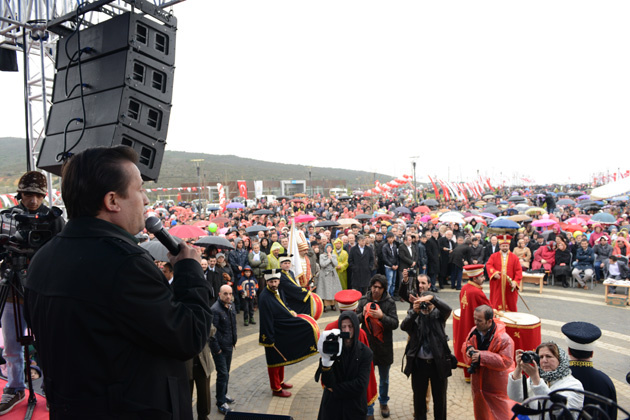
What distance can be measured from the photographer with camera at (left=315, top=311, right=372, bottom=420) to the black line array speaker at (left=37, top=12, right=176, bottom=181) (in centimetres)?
243

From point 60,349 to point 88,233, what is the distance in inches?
16.1

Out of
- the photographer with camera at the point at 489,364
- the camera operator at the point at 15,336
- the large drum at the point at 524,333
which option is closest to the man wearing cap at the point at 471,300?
the large drum at the point at 524,333

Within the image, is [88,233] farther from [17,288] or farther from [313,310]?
[313,310]

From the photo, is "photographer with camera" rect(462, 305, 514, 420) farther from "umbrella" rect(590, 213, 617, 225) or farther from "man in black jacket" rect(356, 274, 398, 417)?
"umbrella" rect(590, 213, 617, 225)

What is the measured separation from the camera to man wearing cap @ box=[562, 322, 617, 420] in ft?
11.1

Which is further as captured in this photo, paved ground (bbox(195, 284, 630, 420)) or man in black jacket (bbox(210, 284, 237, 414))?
paved ground (bbox(195, 284, 630, 420))

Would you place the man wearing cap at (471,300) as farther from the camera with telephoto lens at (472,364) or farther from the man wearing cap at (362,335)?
the man wearing cap at (362,335)

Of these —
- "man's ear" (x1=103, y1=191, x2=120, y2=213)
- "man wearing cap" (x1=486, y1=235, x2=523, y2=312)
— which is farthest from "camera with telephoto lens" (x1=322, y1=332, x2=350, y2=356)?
"man wearing cap" (x1=486, y1=235, x2=523, y2=312)

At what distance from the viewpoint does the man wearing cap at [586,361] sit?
3.39 meters

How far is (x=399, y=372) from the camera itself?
6.99 m

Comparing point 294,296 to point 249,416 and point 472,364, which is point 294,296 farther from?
point 249,416

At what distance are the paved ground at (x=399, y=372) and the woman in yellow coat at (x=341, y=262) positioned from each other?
1.28m

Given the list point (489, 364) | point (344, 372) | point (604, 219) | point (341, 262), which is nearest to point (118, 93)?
point (344, 372)

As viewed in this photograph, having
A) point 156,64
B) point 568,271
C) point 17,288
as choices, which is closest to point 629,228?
point 568,271
